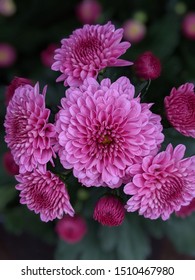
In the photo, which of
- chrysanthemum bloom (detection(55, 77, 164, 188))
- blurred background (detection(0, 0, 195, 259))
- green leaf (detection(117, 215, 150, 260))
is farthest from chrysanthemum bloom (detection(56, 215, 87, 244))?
chrysanthemum bloom (detection(55, 77, 164, 188))

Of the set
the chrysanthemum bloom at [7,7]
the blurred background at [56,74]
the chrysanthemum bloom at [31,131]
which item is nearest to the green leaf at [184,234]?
the blurred background at [56,74]

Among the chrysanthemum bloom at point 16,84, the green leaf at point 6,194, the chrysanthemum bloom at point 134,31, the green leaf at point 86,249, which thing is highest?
the chrysanthemum bloom at point 134,31

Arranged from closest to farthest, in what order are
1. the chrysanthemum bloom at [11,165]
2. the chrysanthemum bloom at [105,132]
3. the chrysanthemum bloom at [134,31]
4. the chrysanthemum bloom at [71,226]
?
the chrysanthemum bloom at [105,132], the chrysanthemum bloom at [11,165], the chrysanthemum bloom at [71,226], the chrysanthemum bloom at [134,31]

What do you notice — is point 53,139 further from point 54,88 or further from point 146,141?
point 54,88

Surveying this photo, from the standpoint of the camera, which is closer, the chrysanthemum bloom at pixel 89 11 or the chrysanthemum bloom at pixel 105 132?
the chrysanthemum bloom at pixel 105 132

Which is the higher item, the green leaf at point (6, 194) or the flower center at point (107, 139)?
the flower center at point (107, 139)

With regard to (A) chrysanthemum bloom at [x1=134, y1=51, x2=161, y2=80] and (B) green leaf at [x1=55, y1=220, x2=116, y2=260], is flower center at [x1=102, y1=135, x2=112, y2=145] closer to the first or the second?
(A) chrysanthemum bloom at [x1=134, y1=51, x2=161, y2=80]

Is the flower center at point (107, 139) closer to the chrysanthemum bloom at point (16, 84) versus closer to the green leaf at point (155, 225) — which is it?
the chrysanthemum bloom at point (16, 84)
